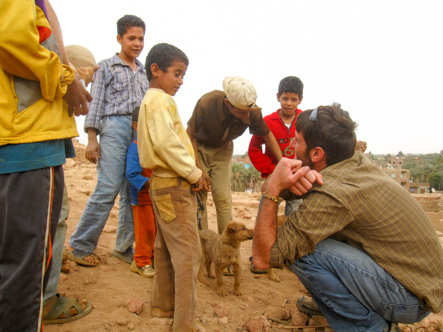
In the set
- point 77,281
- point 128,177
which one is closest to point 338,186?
point 128,177

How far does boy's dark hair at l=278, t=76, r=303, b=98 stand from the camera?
441 cm

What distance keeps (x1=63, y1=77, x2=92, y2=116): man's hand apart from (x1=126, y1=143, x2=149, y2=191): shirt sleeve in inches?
50.4

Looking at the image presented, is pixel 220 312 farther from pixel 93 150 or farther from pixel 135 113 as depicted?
pixel 135 113

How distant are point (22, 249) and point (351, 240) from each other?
2057 mm

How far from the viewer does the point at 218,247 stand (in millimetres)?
3428

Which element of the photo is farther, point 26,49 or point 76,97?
point 76,97

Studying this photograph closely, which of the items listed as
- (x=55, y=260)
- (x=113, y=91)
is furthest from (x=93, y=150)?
(x=55, y=260)

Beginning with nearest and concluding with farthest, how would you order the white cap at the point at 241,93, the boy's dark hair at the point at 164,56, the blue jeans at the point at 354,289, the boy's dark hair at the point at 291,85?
the blue jeans at the point at 354,289 < the boy's dark hair at the point at 164,56 < the white cap at the point at 241,93 < the boy's dark hair at the point at 291,85

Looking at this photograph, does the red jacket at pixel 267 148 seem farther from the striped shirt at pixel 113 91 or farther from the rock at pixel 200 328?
the rock at pixel 200 328

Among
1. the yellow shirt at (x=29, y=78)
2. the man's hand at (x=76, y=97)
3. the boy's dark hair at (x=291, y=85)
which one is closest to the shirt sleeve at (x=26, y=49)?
the yellow shirt at (x=29, y=78)

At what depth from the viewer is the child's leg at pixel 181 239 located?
235 cm

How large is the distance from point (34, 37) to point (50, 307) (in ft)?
6.00

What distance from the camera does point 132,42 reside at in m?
3.59

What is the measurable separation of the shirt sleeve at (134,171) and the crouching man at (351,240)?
1507 millimetres
